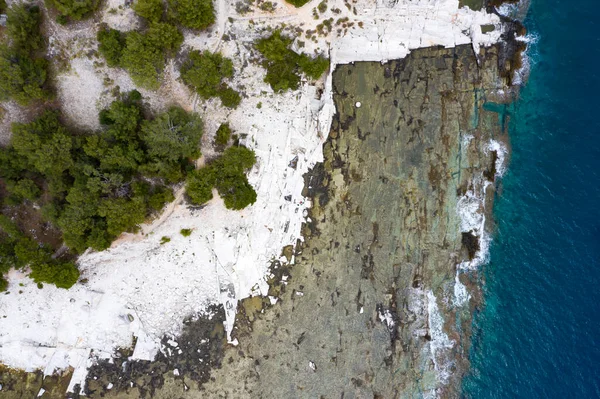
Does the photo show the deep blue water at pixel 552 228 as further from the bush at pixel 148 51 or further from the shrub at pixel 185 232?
the bush at pixel 148 51

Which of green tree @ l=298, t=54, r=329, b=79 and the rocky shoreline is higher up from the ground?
green tree @ l=298, t=54, r=329, b=79

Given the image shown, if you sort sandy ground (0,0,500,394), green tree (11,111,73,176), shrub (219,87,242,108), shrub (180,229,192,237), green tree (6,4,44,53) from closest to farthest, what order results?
green tree (6,4,44,53) < green tree (11,111,73,176) < shrub (219,87,242,108) < sandy ground (0,0,500,394) < shrub (180,229,192,237)

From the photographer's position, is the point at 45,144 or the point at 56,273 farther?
the point at 56,273

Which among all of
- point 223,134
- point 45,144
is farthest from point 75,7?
point 223,134

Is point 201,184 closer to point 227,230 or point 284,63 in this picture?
point 227,230

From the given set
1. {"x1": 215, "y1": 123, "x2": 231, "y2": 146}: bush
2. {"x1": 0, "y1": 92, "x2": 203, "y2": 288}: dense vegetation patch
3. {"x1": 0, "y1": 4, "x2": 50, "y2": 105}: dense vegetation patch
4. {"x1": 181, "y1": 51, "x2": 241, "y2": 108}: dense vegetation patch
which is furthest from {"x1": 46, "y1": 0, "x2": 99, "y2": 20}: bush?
{"x1": 215, "y1": 123, "x2": 231, "y2": 146}: bush

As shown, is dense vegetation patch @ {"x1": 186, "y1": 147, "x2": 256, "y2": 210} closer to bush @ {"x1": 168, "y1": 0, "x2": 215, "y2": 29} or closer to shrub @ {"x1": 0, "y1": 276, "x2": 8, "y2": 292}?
bush @ {"x1": 168, "y1": 0, "x2": 215, "y2": 29}

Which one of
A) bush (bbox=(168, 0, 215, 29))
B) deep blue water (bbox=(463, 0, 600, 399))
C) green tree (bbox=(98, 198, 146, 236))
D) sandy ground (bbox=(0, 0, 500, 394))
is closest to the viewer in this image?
bush (bbox=(168, 0, 215, 29))
